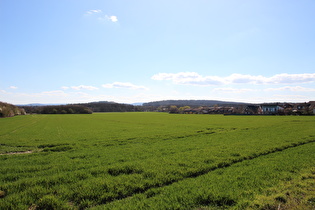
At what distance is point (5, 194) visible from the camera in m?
7.36

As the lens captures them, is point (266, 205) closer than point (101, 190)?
Yes

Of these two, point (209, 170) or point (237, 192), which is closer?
point (237, 192)

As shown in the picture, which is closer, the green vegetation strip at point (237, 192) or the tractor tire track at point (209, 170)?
the green vegetation strip at point (237, 192)

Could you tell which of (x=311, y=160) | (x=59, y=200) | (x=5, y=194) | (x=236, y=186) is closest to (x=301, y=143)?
(x=311, y=160)

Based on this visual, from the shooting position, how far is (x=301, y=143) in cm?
1842

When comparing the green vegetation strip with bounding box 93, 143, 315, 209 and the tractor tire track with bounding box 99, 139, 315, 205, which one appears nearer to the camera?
the green vegetation strip with bounding box 93, 143, 315, 209

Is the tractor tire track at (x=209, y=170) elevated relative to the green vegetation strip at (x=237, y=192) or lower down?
lower down

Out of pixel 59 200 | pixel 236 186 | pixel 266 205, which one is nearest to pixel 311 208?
pixel 266 205

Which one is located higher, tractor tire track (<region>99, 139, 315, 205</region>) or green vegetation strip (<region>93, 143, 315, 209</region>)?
green vegetation strip (<region>93, 143, 315, 209</region>)

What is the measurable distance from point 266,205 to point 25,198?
8.78 metres

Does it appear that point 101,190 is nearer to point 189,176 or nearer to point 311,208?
point 189,176

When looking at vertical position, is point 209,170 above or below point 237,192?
below

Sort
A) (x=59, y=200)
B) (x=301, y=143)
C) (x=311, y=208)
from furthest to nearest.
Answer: (x=301, y=143) → (x=59, y=200) → (x=311, y=208)

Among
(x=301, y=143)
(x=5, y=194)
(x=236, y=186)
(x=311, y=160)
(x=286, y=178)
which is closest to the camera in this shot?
(x=5, y=194)
